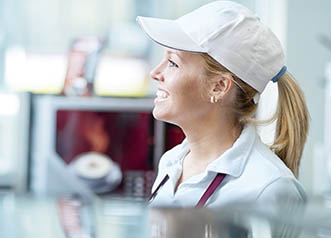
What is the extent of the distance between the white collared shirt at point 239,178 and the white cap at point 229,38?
50mm

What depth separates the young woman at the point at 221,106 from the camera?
18.5 inches

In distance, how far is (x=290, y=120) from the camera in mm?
520

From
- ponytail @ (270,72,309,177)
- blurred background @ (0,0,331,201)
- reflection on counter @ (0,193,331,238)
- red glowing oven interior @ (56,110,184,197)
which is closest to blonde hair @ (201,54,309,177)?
ponytail @ (270,72,309,177)

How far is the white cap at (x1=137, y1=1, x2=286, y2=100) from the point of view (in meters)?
0.48

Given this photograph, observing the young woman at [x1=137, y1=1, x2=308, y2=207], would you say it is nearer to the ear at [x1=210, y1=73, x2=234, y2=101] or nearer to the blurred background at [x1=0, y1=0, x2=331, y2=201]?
the ear at [x1=210, y1=73, x2=234, y2=101]

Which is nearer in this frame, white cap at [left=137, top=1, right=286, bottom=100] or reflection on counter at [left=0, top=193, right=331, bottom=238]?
reflection on counter at [left=0, top=193, right=331, bottom=238]

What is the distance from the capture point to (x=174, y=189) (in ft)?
1.59

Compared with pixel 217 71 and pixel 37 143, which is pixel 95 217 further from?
pixel 37 143

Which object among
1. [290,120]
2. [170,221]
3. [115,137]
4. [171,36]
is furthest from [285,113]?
[115,137]

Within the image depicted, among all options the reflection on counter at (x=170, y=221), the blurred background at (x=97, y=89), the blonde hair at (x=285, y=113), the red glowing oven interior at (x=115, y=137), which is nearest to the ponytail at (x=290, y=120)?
the blonde hair at (x=285, y=113)

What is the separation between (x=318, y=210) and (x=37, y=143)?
1654 mm

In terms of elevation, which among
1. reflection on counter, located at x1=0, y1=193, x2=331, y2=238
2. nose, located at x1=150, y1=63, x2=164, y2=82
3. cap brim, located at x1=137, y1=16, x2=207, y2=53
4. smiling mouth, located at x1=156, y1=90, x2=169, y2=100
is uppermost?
reflection on counter, located at x1=0, y1=193, x2=331, y2=238

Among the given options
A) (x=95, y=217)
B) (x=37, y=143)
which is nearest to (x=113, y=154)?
(x=37, y=143)

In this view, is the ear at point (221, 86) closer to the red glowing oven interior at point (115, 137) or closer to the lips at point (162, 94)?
the lips at point (162, 94)
